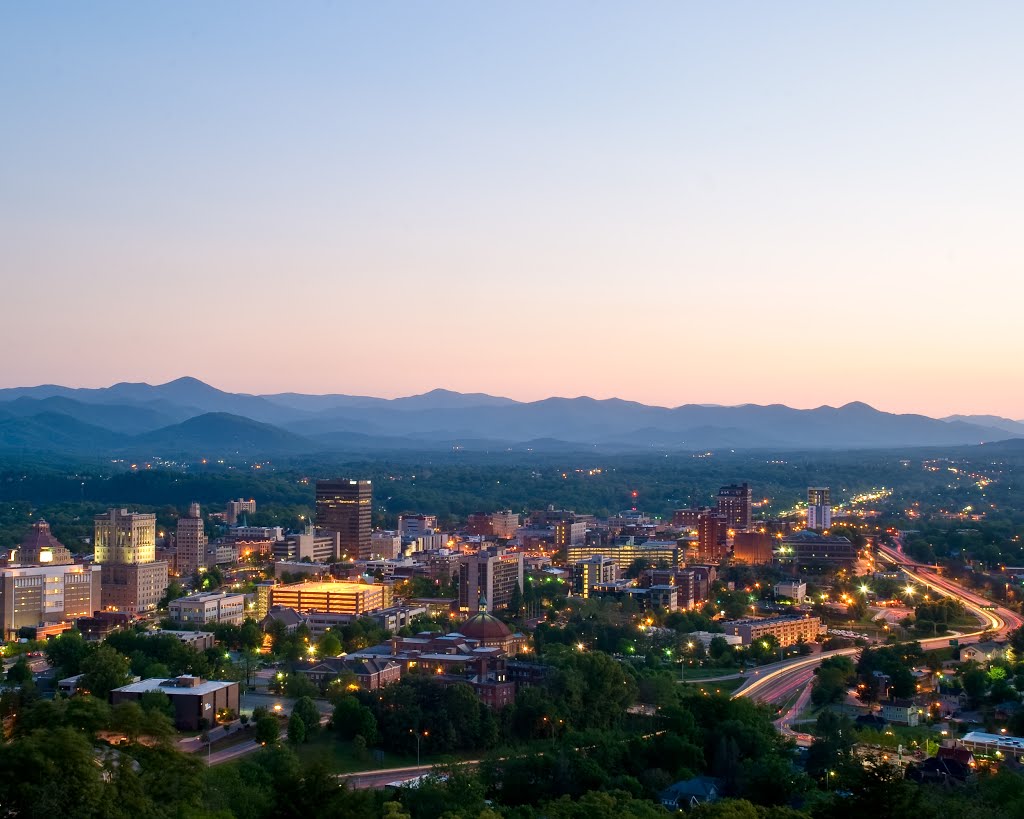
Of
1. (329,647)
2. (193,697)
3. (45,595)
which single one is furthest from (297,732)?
(45,595)

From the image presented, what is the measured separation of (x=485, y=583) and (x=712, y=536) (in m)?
16.5

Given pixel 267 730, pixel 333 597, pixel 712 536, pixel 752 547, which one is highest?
pixel 712 536

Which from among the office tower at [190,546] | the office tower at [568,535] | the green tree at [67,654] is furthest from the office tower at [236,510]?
the green tree at [67,654]

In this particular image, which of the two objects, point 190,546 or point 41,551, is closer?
point 41,551

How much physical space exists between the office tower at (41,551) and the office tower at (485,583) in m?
13.3

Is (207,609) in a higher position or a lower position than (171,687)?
lower

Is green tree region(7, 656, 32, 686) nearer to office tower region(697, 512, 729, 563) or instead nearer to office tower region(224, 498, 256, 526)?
office tower region(697, 512, 729, 563)

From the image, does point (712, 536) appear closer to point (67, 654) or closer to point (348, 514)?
point (348, 514)

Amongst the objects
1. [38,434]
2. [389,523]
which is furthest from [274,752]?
[38,434]

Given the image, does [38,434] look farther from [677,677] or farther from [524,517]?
[677,677]

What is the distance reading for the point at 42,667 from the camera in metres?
28.4

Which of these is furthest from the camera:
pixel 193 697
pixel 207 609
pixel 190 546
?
pixel 190 546

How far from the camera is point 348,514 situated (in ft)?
178

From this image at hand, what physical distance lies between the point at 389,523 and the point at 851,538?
26223mm
